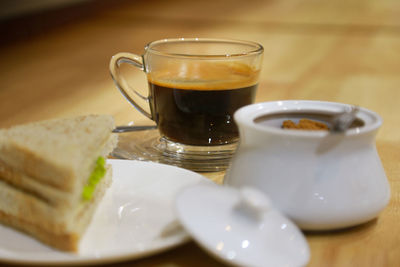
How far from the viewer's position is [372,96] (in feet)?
4.78

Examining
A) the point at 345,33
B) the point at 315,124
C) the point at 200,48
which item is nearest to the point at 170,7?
the point at 345,33

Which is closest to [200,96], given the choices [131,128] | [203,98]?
[203,98]

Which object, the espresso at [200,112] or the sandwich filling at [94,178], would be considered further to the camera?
the espresso at [200,112]

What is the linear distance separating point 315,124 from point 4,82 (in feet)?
Answer: 3.85

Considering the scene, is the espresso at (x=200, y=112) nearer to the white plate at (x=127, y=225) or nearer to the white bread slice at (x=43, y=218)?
the white plate at (x=127, y=225)

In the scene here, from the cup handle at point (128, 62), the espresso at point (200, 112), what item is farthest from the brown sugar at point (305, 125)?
the cup handle at point (128, 62)

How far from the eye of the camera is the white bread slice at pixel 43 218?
608 mm

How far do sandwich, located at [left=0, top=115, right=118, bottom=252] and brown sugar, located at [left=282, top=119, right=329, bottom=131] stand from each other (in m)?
0.28

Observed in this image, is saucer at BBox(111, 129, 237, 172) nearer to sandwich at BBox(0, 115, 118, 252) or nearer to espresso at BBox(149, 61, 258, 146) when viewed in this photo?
espresso at BBox(149, 61, 258, 146)

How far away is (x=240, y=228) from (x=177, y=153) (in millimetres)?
404

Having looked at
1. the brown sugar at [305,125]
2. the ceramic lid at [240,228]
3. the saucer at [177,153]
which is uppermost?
the brown sugar at [305,125]

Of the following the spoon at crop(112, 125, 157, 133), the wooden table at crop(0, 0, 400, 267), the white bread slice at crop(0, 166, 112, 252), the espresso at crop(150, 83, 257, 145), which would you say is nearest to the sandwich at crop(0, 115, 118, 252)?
the white bread slice at crop(0, 166, 112, 252)

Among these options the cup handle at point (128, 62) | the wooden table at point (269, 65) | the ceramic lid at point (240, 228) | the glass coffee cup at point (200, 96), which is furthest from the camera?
the cup handle at point (128, 62)

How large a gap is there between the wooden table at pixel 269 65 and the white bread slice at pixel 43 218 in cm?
8
